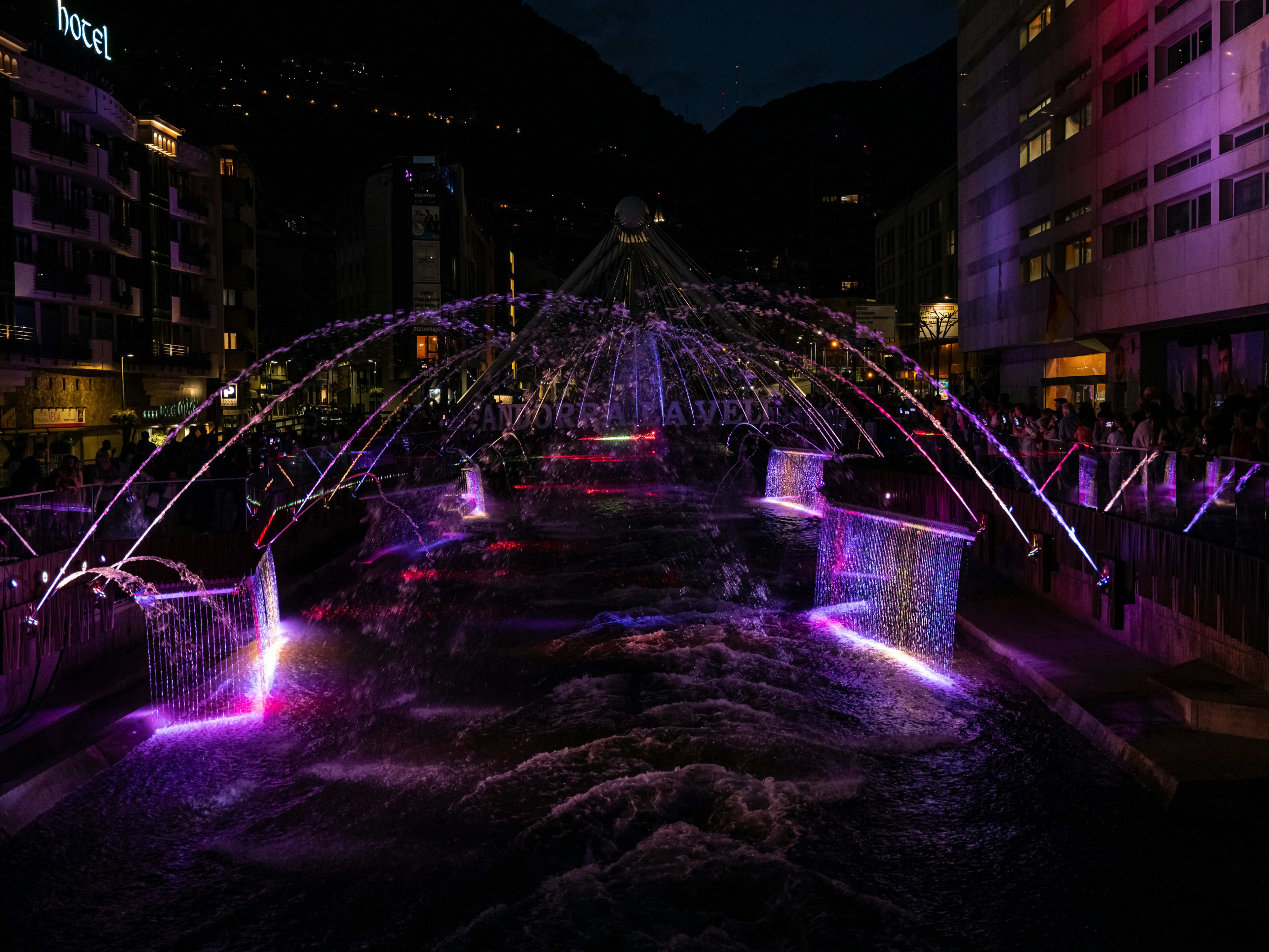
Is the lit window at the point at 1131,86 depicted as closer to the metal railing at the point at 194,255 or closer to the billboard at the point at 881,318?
the billboard at the point at 881,318

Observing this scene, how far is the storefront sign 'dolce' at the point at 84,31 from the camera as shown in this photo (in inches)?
1708

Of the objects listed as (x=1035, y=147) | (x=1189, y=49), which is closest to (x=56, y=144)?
(x=1035, y=147)

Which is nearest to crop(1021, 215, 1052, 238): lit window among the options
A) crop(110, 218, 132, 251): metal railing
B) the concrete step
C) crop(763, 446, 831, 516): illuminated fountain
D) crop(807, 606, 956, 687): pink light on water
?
crop(763, 446, 831, 516): illuminated fountain

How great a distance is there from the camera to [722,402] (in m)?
51.9

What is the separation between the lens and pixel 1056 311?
129 feet

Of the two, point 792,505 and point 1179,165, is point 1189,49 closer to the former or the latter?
point 1179,165

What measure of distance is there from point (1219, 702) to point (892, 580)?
6.95 metres

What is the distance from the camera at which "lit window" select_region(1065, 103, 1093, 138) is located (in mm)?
37219

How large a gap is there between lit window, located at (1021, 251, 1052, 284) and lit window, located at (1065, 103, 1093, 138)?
4658 mm

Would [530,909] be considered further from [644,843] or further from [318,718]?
[318,718]

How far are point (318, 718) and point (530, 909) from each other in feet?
15.5

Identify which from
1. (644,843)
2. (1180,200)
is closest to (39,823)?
(644,843)

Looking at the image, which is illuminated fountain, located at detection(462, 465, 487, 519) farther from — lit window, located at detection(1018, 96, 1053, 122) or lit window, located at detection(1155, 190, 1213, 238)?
lit window, located at detection(1018, 96, 1053, 122)

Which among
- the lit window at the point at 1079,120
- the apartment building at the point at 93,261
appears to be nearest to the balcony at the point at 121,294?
the apartment building at the point at 93,261
